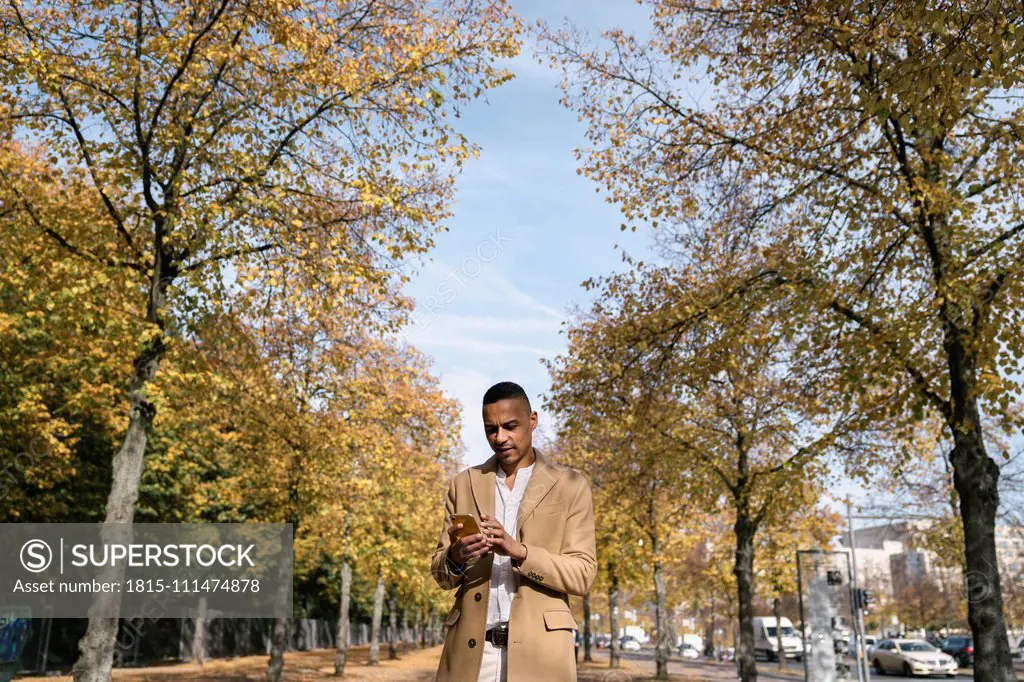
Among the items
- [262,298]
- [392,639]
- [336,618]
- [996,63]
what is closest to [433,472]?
[392,639]

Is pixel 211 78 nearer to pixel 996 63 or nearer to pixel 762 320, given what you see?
pixel 762 320

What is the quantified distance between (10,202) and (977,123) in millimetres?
14682

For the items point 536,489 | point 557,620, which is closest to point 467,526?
point 536,489

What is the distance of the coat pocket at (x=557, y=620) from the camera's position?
3.26 m

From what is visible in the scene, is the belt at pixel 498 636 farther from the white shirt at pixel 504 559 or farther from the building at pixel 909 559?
the building at pixel 909 559

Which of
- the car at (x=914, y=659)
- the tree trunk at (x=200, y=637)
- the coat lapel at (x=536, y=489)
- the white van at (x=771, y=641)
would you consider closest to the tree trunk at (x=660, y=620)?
the car at (x=914, y=659)

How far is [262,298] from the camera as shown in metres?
13.9

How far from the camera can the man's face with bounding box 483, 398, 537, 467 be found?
3.45 m

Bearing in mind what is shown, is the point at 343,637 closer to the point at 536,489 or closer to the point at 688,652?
the point at 536,489

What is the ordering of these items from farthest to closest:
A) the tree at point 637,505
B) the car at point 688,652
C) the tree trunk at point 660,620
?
the car at point 688,652
the tree trunk at point 660,620
the tree at point 637,505

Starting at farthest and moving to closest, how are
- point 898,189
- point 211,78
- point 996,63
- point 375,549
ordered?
point 375,549 < point 211,78 < point 898,189 < point 996,63

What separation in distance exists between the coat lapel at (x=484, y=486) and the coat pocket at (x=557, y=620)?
464mm

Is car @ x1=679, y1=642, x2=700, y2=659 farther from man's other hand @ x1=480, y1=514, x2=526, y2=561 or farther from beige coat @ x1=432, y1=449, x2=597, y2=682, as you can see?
man's other hand @ x1=480, y1=514, x2=526, y2=561

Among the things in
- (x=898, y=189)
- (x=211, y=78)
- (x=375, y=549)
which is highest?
(x=211, y=78)
